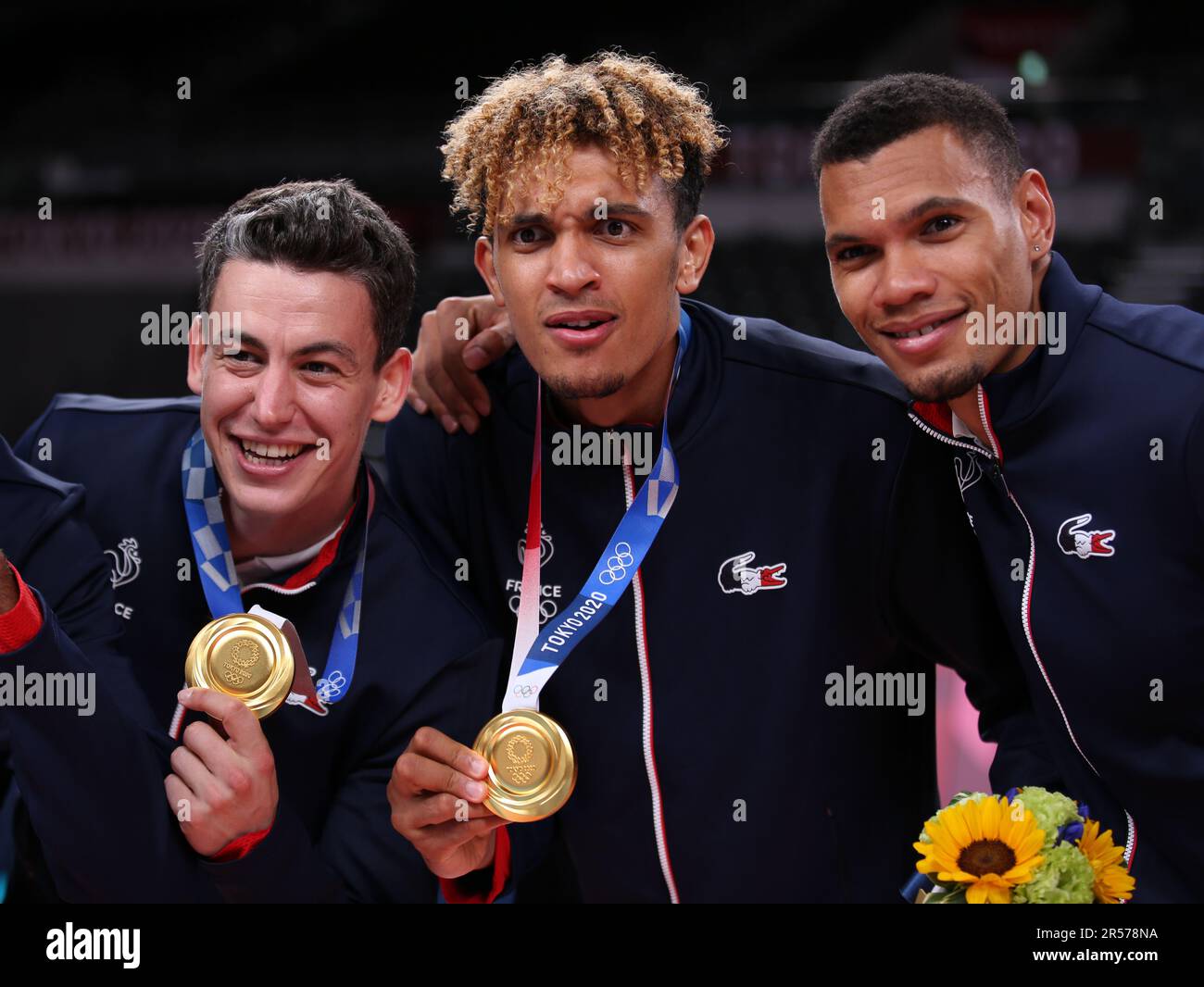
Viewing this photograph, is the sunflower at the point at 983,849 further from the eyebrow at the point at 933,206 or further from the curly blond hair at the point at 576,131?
the curly blond hair at the point at 576,131

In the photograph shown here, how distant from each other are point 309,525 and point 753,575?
92 cm

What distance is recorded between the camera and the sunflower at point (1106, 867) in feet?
7.45

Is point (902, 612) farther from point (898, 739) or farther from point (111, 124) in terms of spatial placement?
point (111, 124)

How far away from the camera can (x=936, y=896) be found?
2279 mm

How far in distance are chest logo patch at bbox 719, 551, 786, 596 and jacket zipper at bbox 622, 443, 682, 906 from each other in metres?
0.20

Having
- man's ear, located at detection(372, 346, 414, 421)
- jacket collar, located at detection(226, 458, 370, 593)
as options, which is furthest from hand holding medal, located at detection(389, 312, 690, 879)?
man's ear, located at detection(372, 346, 414, 421)

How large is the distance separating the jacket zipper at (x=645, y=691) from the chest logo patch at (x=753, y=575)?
0.66 ft

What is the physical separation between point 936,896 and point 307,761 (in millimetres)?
1221

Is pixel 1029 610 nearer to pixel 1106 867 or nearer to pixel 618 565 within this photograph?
pixel 1106 867

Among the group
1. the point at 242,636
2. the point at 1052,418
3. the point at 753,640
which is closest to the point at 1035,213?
the point at 1052,418

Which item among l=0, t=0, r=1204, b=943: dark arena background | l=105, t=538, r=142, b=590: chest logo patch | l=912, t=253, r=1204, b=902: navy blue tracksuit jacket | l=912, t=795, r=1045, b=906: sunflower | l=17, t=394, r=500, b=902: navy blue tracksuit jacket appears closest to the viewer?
l=912, t=795, r=1045, b=906: sunflower

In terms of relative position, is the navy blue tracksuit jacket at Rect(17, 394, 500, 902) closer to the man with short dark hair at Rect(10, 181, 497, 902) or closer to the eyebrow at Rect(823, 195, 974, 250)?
the man with short dark hair at Rect(10, 181, 497, 902)

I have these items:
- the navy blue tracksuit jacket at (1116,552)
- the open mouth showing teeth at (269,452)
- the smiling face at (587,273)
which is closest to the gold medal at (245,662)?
the open mouth showing teeth at (269,452)

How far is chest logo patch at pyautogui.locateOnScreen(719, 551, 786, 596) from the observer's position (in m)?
2.80
